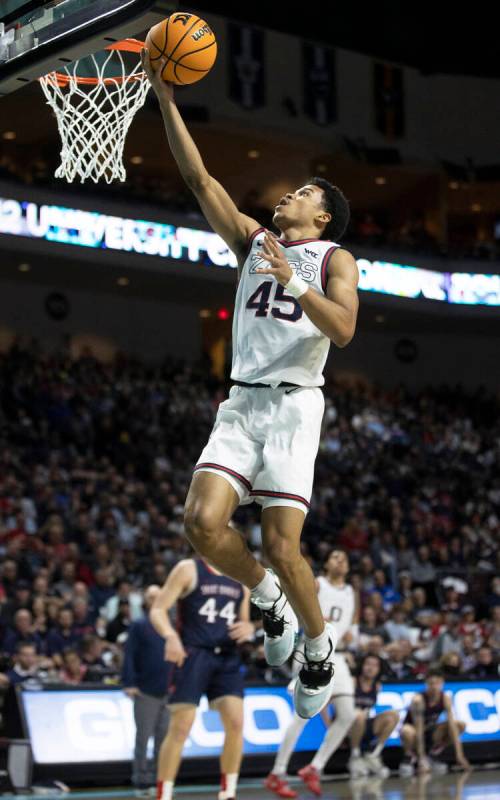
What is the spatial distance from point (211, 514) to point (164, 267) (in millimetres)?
23189

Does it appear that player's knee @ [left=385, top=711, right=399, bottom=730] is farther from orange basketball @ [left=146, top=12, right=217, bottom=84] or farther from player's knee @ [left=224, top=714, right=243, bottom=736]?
orange basketball @ [left=146, top=12, right=217, bottom=84]

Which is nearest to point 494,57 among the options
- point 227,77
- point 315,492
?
point 227,77

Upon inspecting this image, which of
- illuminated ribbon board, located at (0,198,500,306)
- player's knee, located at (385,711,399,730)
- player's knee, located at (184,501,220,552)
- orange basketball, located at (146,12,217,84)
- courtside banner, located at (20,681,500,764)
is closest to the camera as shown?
player's knee, located at (184,501,220,552)

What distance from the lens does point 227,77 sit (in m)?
31.8

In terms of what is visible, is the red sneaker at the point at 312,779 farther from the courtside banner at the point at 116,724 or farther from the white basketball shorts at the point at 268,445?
the white basketball shorts at the point at 268,445

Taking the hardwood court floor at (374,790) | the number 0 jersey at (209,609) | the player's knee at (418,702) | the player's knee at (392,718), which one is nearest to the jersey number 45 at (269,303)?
the number 0 jersey at (209,609)

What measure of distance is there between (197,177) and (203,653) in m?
4.73

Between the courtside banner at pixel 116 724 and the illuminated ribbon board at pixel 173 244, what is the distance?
12.5m

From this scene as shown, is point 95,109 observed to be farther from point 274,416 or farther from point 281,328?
point 274,416

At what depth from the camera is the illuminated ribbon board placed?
25.8 m

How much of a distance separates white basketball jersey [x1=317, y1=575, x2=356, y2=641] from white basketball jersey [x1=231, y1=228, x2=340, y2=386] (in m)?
6.38

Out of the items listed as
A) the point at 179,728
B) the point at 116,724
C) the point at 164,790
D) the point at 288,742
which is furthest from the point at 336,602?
the point at 164,790

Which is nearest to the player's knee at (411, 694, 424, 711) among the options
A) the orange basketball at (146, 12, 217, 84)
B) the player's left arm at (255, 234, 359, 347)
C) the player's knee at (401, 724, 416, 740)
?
the player's knee at (401, 724, 416, 740)

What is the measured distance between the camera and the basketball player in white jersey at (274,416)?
5773mm
